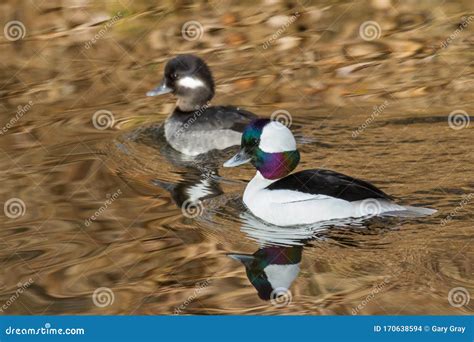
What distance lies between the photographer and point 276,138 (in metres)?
11.3

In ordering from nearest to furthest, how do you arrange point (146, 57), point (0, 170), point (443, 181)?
point (443, 181), point (0, 170), point (146, 57)

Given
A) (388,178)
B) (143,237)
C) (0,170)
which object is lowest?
(143,237)

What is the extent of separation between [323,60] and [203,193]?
Result: 4.37 m

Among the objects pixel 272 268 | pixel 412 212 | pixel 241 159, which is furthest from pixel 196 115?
pixel 272 268

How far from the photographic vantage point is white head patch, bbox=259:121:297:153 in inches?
445

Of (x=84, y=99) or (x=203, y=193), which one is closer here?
(x=203, y=193)

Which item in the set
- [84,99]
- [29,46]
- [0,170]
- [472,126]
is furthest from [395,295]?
[29,46]

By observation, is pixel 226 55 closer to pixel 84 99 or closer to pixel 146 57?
pixel 146 57

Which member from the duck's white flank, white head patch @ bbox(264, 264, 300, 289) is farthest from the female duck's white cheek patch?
white head patch @ bbox(264, 264, 300, 289)

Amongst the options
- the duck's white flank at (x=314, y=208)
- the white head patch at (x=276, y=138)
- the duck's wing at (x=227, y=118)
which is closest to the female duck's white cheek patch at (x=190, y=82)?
the duck's wing at (x=227, y=118)

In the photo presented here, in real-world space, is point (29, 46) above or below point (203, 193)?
above

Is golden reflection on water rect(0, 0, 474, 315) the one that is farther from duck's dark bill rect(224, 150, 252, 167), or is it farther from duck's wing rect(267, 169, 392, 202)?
duck's dark bill rect(224, 150, 252, 167)

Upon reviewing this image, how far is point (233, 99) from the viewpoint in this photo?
14.9m

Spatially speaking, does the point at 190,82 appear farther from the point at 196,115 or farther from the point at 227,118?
the point at 227,118
